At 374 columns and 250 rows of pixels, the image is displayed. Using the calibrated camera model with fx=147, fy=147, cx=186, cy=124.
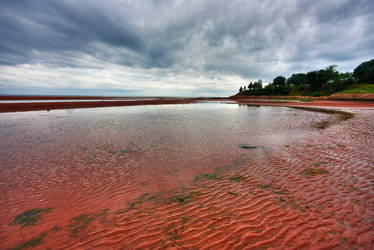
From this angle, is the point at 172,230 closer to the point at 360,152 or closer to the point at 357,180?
the point at 357,180

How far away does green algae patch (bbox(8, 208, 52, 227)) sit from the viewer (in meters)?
4.14

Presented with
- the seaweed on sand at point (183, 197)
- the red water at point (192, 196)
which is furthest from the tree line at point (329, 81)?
the seaweed on sand at point (183, 197)

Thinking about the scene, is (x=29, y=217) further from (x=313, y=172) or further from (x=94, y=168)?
(x=313, y=172)

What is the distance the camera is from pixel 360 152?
8.46 m

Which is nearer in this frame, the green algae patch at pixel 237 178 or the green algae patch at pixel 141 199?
the green algae patch at pixel 141 199

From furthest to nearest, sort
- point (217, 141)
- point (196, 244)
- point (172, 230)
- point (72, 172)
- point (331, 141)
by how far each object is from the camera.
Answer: point (217, 141), point (331, 141), point (72, 172), point (172, 230), point (196, 244)

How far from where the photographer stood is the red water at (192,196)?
3525 millimetres

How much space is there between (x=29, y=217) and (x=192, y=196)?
4.94m

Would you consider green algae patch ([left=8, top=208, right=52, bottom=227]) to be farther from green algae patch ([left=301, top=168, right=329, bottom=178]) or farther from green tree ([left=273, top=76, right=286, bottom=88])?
green tree ([left=273, top=76, right=286, bottom=88])

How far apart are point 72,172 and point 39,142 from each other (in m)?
7.29

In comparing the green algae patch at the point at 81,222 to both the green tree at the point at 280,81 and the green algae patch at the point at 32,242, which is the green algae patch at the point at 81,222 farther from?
the green tree at the point at 280,81

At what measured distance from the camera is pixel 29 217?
436 cm

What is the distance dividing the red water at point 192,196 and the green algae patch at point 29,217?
14 cm

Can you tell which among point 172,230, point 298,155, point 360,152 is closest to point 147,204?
point 172,230
